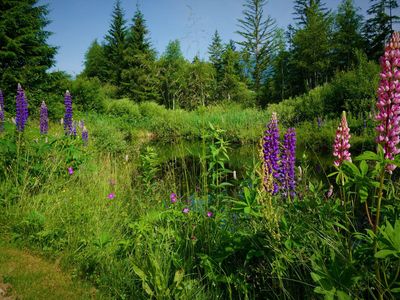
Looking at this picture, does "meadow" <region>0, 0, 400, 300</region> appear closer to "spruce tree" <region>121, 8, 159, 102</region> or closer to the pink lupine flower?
the pink lupine flower

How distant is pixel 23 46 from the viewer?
635 inches

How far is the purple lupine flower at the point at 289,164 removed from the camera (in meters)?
2.85

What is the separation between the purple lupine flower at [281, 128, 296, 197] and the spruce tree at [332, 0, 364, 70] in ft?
103

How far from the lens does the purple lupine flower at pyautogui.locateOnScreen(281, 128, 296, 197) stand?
2.85 m

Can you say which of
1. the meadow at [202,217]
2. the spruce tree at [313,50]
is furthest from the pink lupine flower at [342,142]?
the spruce tree at [313,50]

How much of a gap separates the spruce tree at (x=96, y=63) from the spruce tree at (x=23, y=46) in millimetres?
26792

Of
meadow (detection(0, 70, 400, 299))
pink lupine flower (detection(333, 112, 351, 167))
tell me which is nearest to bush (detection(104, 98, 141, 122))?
meadow (detection(0, 70, 400, 299))

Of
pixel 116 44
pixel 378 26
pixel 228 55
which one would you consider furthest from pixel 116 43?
pixel 378 26

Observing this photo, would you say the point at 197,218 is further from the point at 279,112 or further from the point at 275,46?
the point at 275,46

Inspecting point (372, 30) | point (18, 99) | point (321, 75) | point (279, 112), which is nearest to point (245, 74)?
point (321, 75)

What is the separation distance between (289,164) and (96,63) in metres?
49.6

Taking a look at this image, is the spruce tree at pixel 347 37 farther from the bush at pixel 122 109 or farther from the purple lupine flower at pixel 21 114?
the purple lupine flower at pixel 21 114

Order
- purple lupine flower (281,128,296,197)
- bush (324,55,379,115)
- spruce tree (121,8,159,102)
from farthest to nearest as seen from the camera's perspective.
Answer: spruce tree (121,8,159,102), bush (324,55,379,115), purple lupine flower (281,128,296,197)

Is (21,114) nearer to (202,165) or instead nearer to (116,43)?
(202,165)
